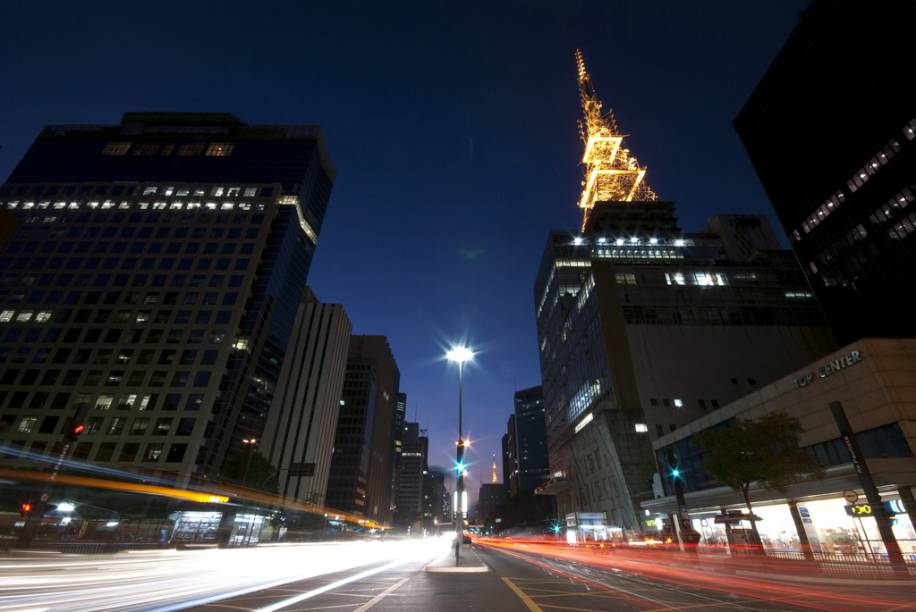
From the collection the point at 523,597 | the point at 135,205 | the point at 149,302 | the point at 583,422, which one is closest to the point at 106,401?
the point at 149,302

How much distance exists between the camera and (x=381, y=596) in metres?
11.7

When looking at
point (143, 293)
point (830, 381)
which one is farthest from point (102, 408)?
point (830, 381)

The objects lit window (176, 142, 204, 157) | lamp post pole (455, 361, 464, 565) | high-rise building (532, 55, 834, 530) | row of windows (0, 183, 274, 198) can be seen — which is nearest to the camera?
lamp post pole (455, 361, 464, 565)


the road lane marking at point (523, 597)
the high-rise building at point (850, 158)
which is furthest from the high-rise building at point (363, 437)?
the road lane marking at point (523, 597)

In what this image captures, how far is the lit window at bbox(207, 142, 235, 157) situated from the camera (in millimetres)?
115375

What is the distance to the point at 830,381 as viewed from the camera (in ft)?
103

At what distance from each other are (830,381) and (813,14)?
277 feet

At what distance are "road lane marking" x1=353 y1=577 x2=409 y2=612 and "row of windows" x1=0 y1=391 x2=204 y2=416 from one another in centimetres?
6463

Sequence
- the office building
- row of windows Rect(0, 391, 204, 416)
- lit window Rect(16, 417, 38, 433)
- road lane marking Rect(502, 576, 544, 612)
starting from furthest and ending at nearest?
1. row of windows Rect(0, 391, 204, 416)
2. lit window Rect(16, 417, 38, 433)
3. the office building
4. road lane marking Rect(502, 576, 544, 612)

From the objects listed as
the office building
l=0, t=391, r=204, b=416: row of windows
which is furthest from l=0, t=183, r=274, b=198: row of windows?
the office building

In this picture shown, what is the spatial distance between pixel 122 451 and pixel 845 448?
8686 cm

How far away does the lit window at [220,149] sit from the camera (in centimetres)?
11538

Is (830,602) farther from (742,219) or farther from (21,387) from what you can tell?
(742,219)

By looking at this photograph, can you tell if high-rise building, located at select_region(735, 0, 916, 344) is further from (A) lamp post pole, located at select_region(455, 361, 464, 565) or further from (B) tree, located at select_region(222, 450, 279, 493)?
(B) tree, located at select_region(222, 450, 279, 493)
